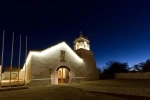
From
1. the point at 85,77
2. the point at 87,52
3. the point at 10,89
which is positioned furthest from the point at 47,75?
the point at 87,52

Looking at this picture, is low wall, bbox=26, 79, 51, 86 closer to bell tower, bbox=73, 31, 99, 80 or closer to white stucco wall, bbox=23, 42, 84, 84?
white stucco wall, bbox=23, 42, 84, 84

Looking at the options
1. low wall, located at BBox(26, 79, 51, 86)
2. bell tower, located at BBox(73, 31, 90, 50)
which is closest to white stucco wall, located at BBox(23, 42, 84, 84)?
low wall, located at BBox(26, 79, 51, 86)

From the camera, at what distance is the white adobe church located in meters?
17.7

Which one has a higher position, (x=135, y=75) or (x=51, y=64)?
(x=51, y=64)

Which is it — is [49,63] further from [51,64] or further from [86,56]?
[86,56]

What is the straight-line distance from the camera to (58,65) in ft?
64.5

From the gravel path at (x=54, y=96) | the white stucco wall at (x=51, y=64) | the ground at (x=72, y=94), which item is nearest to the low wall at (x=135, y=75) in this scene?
the white stucco wall at (x=51, y=64)

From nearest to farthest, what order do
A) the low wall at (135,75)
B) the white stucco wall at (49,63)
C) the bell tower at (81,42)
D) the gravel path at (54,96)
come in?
the gravel path at (54,96), the white stucco wall at (49,63), the bell tower at (81,42), the low wall at (135,75)

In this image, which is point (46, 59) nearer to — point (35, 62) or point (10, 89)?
point (35, 62)

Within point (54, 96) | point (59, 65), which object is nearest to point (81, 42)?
point (59, 65)

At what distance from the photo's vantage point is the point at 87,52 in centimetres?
2642

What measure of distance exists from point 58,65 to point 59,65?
0.16 m

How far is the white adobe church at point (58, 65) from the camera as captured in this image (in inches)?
695

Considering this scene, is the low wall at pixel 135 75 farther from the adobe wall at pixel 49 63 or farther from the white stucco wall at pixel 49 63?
the adobe wall at pixel 49 63
